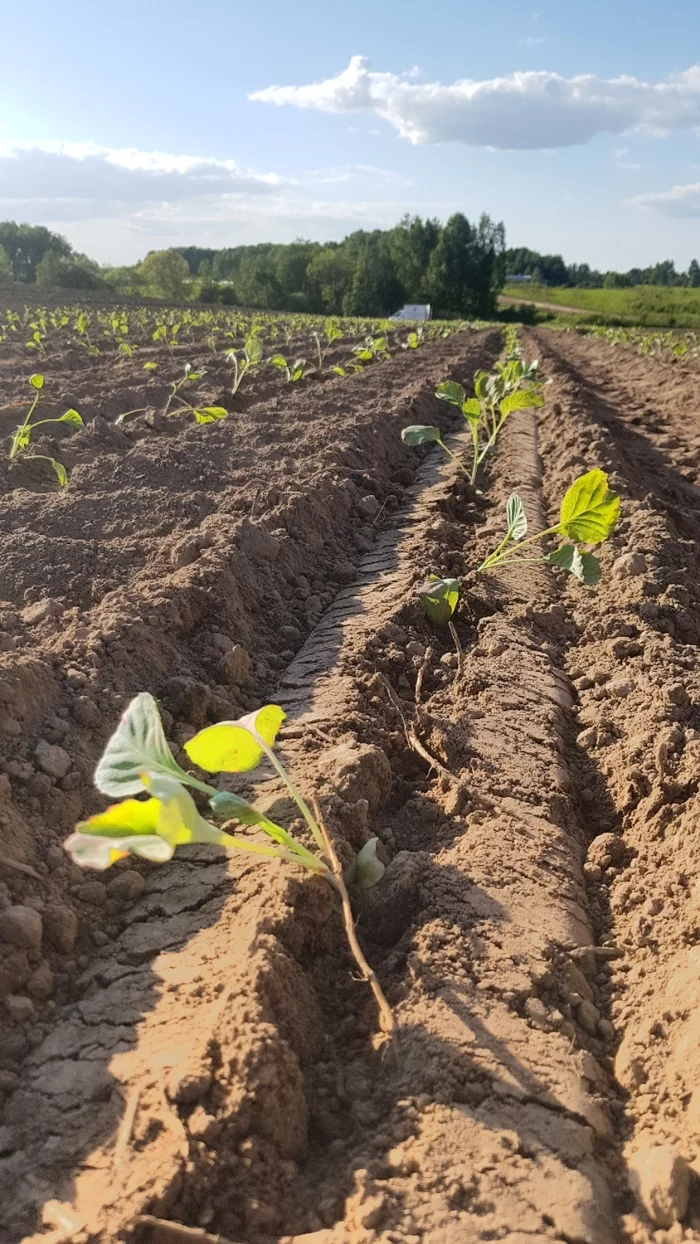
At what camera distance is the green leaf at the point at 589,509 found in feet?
10.8

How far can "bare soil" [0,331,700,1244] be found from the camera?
130cm

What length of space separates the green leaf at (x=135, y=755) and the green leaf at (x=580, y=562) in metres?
2.01

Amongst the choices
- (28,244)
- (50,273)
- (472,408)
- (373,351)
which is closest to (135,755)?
(472,408)

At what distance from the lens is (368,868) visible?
6.08ft

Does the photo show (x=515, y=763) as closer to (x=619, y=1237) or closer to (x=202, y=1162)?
(x=619, y=1237)

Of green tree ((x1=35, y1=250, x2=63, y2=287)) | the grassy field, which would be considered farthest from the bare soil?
green tree ((x1=35, y1=250, x2=63, y2=287))

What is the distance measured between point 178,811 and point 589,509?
2423 millimetres

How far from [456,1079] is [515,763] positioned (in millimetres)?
1126

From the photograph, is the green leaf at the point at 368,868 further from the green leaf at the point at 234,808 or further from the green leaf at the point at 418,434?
the green leaf at the point at 418,434

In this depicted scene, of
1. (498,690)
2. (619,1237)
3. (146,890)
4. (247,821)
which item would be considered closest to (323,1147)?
(619,1237)

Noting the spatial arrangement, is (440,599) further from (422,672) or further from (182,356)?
(182,356)

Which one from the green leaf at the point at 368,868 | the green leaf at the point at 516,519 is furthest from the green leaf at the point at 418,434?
the green leaf at the point at 368,868

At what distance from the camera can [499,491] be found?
559 cm

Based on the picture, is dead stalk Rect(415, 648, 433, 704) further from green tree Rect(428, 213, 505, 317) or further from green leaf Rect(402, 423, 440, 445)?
green tree Rect(428, 213, 505, 317)
